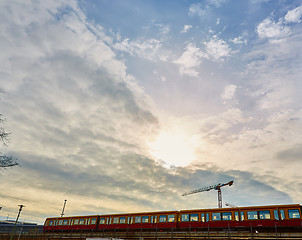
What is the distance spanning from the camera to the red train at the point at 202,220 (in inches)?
967

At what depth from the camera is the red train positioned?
24.5 meters

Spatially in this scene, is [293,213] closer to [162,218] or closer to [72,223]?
[162,218]

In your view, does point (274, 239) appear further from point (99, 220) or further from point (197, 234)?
point (99, 220)

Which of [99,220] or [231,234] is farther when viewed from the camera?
[99,220]

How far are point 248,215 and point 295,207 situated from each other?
200 inches

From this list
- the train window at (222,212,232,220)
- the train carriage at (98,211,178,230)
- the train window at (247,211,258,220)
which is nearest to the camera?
the train window at (247,211,258,220)

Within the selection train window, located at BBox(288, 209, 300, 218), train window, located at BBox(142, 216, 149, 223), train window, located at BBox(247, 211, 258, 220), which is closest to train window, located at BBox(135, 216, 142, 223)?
train window, located at BBox(142, 216, 149, 223)

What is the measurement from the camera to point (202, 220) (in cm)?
2964

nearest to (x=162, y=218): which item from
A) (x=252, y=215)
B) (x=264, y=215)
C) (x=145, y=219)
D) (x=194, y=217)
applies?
(x=145, y=219)

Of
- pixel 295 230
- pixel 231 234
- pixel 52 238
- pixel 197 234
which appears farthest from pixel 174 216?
pixel 52 238

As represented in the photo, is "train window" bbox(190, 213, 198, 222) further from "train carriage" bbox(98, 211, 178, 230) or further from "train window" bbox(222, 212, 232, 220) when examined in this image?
"train window" bbox(222, 212, 232, 220)

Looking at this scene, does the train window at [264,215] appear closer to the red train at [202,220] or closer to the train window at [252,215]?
the red train at [202,220]

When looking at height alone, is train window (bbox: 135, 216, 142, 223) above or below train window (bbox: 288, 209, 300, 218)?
below

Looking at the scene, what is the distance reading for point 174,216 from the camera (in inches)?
1265
